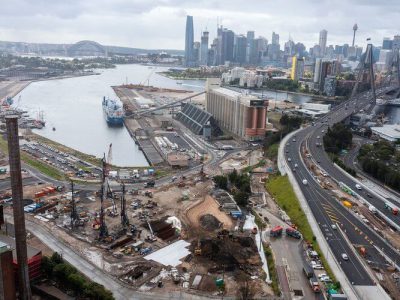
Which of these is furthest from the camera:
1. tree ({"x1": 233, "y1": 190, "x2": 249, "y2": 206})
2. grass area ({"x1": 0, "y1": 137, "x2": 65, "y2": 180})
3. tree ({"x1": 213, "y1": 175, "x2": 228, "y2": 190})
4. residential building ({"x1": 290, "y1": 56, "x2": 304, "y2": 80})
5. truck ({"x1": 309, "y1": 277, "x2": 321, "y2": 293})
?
residential building ({"x1": 290, "y1": 56, "x2": 304, "y2": 80})

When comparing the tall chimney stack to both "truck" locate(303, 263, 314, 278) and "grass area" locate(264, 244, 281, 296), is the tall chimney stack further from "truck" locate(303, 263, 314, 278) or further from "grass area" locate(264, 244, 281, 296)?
"truck" locate(303, 263, 314, 278)

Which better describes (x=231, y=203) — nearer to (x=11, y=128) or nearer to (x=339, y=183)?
(x=339, y=183)

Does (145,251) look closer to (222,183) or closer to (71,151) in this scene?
(222,183)

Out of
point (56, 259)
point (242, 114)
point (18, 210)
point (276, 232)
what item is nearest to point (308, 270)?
point (276, 232)

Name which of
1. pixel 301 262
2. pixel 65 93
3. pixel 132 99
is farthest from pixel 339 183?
pixel 65 93

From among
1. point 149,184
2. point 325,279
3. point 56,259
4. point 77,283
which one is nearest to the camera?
point 77,283

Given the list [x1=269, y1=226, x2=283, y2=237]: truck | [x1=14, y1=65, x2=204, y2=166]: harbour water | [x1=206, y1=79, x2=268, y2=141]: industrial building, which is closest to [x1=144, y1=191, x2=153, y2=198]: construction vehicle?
[x1=269, y1=226, x2=283, y2=237]: truck
